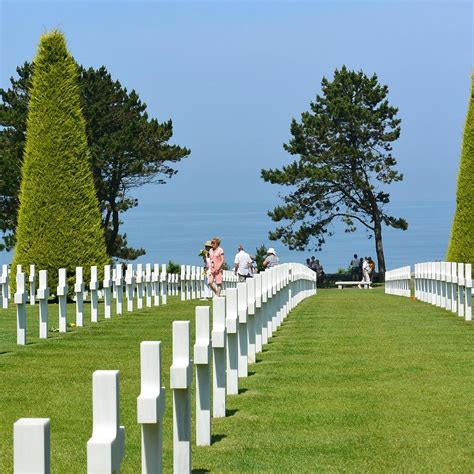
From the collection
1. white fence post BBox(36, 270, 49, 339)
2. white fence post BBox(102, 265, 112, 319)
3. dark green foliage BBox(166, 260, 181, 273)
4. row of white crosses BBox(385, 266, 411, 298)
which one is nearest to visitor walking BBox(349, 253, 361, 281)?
dark green foliage BBox(166, 260, 181, 273)

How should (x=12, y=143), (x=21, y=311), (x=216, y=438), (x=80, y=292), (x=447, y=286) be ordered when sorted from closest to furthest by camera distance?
(x=216, y=438) → (x=21, y=311) → (x=80, y=292) → (x=447, y=286) → (x=12, y=143)

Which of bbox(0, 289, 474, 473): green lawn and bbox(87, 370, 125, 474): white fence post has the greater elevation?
bbox(87, 370, 125, 474): white fence post

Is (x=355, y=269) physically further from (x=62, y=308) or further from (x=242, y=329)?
(x=242, y=329)

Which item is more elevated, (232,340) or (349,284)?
(349,284)

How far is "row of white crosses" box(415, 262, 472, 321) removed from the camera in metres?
27.8

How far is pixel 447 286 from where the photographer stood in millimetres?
32750

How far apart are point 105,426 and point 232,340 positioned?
8.38 m

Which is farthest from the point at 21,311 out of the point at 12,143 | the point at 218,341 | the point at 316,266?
the point at 316,266

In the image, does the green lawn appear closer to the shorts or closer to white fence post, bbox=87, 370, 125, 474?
A: white fence post, bbox=87, 370, 125, 474

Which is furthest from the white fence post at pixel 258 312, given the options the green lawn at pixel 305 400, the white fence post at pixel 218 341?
the white fence post at pixel 218 341

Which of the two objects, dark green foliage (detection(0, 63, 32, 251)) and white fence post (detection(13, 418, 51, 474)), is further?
dark green foliage (detection(0, 63, 32, 251))

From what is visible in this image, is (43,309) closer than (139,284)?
Yes

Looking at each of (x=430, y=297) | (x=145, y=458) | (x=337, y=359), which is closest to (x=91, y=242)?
(x=430, y=297)

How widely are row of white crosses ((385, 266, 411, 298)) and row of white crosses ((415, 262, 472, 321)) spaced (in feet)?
23.6
